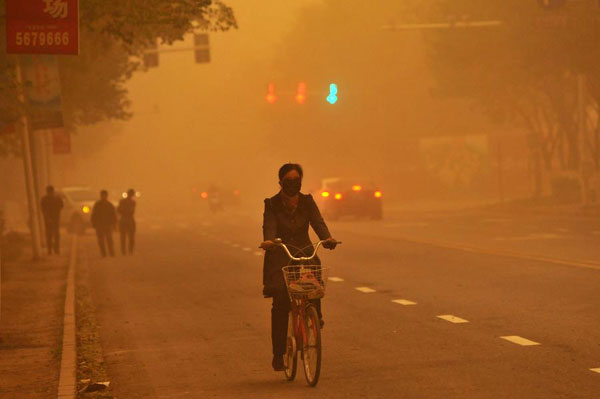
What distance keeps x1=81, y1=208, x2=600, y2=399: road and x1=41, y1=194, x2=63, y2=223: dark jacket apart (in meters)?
5.53

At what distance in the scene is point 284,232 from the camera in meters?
9.80

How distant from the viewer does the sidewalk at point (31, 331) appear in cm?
1027

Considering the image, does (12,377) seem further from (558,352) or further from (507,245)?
(507,245)

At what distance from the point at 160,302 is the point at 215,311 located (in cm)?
187

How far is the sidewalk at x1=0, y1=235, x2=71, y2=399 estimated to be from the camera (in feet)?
33.7

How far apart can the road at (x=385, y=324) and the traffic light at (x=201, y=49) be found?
847 cm

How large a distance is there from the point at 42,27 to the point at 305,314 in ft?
27.7

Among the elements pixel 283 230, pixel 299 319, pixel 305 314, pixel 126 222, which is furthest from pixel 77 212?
pixel 305 314

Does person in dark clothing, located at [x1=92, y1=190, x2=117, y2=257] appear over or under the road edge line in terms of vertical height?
over

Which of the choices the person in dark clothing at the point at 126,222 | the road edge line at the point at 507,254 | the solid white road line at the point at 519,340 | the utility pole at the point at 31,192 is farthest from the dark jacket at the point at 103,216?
the solid white road line at the point at 519,340

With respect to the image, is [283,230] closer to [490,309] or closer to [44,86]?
[490,309]

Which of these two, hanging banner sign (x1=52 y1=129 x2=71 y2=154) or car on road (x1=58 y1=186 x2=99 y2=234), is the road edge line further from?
car on road (x1=58 y1=186 x2=99 y2=234)

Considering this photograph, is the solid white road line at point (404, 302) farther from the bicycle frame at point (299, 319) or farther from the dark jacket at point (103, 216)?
the dark jacket at point (103, 216)

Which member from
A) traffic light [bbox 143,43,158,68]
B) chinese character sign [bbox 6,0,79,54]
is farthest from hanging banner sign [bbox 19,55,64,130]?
chinese character sign [bbox 6,0,79,54]
